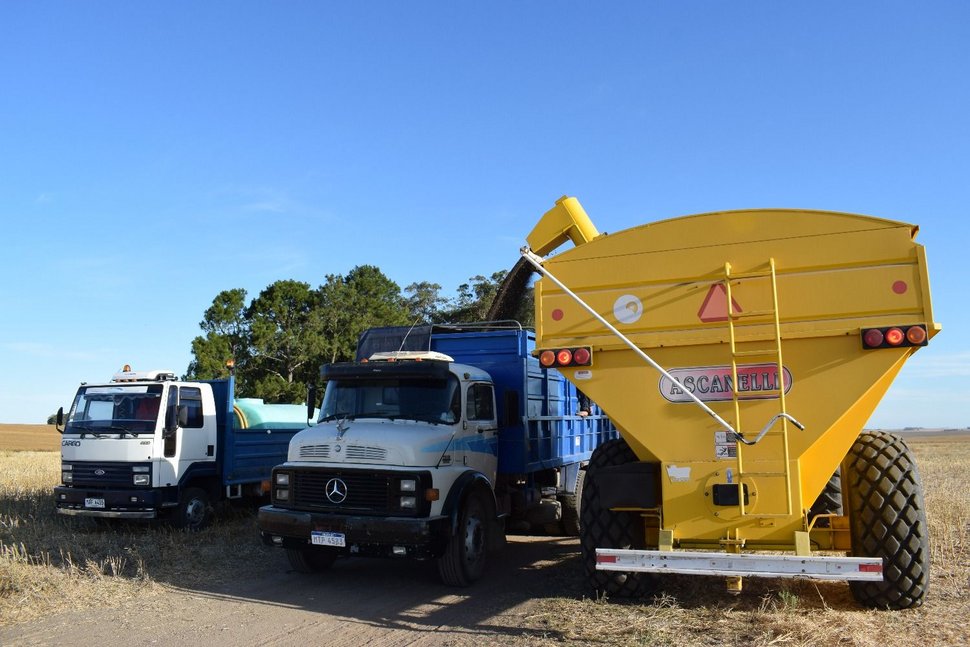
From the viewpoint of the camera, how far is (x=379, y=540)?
7.37m

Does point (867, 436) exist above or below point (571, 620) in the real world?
above

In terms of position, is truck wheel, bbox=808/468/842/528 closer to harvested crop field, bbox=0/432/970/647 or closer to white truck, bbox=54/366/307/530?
harvested crop field, bbox=0/432/970/647

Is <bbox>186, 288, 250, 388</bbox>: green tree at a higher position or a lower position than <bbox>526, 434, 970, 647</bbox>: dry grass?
higher

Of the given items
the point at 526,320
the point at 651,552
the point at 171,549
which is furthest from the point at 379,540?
the point at 526,320

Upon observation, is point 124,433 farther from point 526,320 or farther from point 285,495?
point 526,320

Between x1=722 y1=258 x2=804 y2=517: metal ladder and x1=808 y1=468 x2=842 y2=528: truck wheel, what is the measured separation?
2.26 feet

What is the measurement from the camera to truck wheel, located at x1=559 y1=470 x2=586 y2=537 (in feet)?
34.5

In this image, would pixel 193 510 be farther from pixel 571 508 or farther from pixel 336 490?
pixel 571 508

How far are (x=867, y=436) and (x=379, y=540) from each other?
4659mm

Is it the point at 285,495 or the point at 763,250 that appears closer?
the point at 763,250

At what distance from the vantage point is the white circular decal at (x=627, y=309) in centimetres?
643

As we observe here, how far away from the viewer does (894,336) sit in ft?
18.6

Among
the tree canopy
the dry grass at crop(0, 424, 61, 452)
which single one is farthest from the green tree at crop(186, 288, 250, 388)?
the dry grass at crop(0, 424, 61, 452)

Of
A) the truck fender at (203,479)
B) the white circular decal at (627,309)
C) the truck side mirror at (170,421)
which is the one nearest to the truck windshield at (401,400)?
the white circular decal at (627,309)
